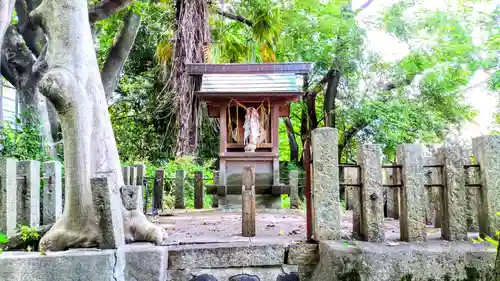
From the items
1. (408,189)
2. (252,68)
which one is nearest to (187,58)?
(252,68)

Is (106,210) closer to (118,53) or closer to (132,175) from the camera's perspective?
(132,175)

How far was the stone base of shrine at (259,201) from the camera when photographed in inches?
351

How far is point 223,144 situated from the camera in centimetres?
908

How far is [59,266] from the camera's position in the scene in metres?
3.32

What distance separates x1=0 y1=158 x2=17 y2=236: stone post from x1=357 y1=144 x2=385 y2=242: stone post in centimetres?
350

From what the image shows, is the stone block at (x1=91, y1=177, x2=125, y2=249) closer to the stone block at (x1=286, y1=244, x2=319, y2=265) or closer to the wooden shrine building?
the stone block at (x1=286, y1=244, x2=319, y2=265)

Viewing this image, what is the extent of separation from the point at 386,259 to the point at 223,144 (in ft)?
19.8

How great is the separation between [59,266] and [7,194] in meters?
1.04

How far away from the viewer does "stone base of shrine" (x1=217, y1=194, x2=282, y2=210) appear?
351 inches

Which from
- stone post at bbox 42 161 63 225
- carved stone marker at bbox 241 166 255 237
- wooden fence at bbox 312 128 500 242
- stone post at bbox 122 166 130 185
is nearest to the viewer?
wooden fence at bbox 312 128 500 242

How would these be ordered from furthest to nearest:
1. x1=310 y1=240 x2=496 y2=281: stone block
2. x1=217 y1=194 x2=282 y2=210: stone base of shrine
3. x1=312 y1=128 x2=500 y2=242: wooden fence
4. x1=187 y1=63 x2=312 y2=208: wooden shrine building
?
x1=217 y1=194 x2=282 y2=210: stone base of shrine
x1=187 y1=63 x2=312 y2=208: wooden shrine building
x1=312 y1=128 x2=500 y2=242: wooden fence
x1=310 y1=240 x2=496 y2=281: stone block

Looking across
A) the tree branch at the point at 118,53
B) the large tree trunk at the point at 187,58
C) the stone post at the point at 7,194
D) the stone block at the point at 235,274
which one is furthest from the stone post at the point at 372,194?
the tree branch at the point at 118,53

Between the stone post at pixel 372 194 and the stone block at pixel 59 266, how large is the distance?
239 cm

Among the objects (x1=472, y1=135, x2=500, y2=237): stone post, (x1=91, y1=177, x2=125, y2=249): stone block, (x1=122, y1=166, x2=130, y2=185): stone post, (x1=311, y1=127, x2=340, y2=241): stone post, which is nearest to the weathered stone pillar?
(x1=472, y1=135, x2=500, y2=237): stone post
